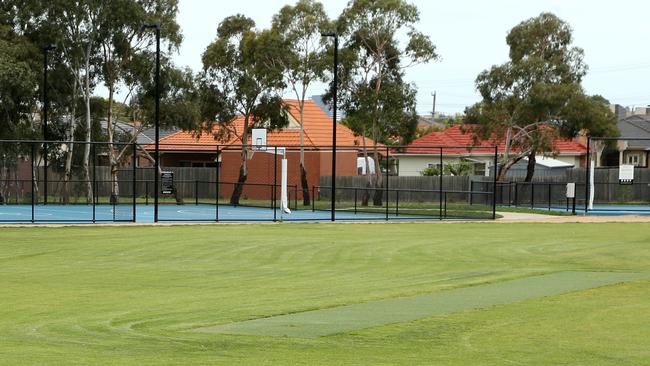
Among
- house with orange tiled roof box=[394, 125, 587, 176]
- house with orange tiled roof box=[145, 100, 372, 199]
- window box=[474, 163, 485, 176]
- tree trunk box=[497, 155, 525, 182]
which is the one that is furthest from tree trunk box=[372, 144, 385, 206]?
window box=[474, 163, 485, 176]

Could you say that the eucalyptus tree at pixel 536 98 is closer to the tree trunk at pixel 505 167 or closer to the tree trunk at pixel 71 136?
the tree trunk at pixel 505 167

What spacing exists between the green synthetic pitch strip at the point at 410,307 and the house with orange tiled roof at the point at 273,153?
141 ft

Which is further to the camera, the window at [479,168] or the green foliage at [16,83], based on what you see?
the window at [479,168]

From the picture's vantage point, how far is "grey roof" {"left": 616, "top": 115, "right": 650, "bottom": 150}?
77938 mm

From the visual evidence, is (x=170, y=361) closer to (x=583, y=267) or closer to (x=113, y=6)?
(x=583, y=267)

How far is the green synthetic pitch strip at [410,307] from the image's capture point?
1251 centimetres

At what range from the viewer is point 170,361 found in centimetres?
1006

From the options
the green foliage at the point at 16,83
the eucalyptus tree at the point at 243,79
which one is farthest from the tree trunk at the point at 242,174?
the green foliage at the point at 16,83

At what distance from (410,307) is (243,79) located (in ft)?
151

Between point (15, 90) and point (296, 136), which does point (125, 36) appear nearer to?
point (15, 90)

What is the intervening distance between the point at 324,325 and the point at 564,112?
50976mm

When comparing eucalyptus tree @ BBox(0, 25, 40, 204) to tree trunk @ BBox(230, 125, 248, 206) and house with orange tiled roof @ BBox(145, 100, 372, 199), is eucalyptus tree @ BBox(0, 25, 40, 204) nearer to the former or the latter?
house with orange tiled roof @ BBox(145, 100, 372, 199)

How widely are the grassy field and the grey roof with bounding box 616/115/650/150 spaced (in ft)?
160

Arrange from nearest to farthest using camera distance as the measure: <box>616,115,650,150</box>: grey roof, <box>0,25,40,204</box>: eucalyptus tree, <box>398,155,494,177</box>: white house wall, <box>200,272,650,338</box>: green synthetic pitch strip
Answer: <box>200,272,650,338</box>: green synthetic pitch strip → <box>0,25,40,204</box>: eucalyptus tree → <box>398,155,494,177</box>: white house wall → <box>616,115,650,150</box>: grey roof
